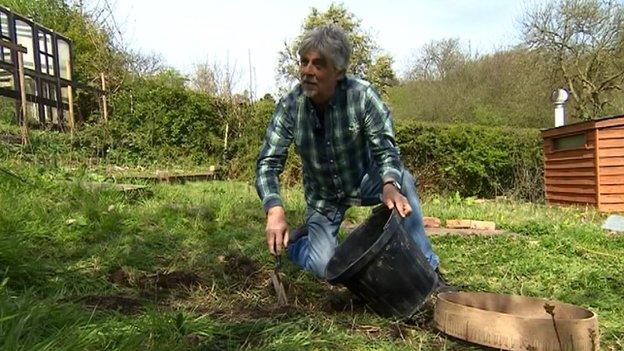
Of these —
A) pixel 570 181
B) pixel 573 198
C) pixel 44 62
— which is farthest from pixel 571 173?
pixel 44 62

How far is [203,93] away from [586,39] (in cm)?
1352

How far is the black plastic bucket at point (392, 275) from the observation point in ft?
6.87

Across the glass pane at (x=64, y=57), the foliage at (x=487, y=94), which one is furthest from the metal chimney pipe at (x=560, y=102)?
the glass pane at (x=64, y=57)

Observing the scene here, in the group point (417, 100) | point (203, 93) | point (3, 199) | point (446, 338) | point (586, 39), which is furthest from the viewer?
point (417, 100)

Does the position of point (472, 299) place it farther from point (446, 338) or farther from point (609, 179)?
point (609, 179)

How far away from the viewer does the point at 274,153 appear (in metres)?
2.71

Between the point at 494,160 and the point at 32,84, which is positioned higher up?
the point at 32,84

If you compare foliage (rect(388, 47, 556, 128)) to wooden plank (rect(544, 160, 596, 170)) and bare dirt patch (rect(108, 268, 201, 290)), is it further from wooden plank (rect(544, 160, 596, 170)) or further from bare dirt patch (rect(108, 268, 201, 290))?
bare dirt patch (rect(108, 268, 201, 290))

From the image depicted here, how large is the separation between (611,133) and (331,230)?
8532mm

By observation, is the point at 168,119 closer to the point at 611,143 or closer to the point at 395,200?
the point at 611,143

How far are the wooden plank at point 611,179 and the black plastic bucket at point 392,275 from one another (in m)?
8.88

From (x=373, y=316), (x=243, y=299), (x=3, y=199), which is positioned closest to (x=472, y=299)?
(x=373, y=316)

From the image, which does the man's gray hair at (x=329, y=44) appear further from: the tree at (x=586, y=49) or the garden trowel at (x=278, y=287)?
the tree at (x=586, y=49)

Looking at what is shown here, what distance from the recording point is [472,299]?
2059mm
